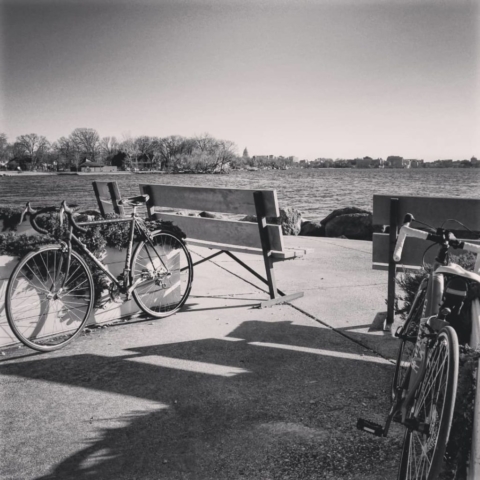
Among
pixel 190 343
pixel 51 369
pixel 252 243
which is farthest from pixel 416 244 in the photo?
pixel 51 369

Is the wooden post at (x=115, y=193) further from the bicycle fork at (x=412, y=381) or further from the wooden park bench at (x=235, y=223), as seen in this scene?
the bicycle fork at (x=412, y=381)

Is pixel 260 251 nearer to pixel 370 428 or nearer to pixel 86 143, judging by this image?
pixel 370 428

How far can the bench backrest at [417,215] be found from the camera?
12.7 feet

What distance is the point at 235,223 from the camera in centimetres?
526

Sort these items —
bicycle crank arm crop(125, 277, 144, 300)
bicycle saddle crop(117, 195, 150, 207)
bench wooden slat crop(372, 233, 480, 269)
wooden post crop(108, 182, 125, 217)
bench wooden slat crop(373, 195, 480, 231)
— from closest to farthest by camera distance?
bench wooden slat crop(373, 195, 480, 231) → bench wooden slat crop(372, 233, 480, 269) → bicycle crank arm crop(125, 277, 144, 300) → bicycle saddle crop(117, 195, 150, 207) → wooden post crop(108, 182, 125, 217)

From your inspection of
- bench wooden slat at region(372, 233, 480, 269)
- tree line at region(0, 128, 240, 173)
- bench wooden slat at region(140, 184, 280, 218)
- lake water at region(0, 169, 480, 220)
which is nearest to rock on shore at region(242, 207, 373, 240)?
lake water at region(0, 169, 480, 220)

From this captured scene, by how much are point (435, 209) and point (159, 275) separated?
261cm

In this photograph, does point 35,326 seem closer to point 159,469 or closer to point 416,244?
point 159,469

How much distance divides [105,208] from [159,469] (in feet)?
18.1

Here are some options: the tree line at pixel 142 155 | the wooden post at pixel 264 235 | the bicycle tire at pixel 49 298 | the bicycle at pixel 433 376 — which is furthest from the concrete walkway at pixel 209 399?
the tree line at pixel 142 155

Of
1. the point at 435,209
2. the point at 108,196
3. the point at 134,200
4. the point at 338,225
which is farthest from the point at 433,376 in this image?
the point at 338,225

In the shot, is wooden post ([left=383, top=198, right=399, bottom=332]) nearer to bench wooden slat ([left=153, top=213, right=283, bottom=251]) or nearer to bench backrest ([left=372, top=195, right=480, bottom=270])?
bench backrest ([left=372, top=195, right=480, bottom=270])

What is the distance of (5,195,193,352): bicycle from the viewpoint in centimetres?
382

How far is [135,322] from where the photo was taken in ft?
15.0
